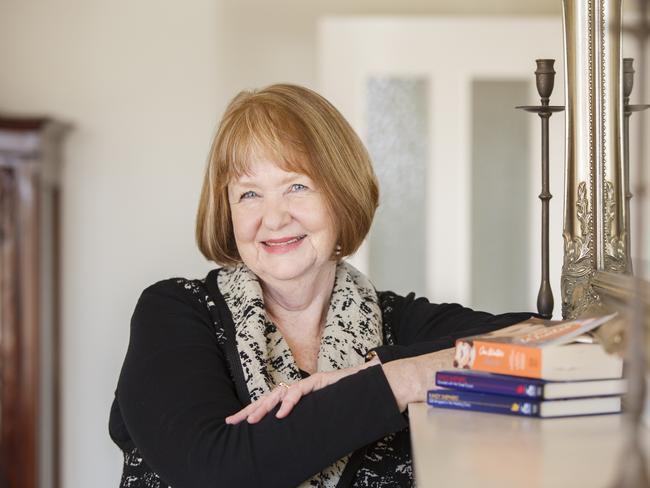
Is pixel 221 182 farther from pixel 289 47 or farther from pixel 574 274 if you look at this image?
pixel 289 47

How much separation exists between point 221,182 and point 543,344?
2.43 feet

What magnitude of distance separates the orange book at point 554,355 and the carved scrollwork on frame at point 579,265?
324 mm

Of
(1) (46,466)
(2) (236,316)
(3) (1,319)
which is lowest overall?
(1) (46,466)

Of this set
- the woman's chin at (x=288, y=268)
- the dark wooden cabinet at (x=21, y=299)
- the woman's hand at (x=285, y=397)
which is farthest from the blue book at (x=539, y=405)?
the dark wooden cabinet at (x=21, y=299)

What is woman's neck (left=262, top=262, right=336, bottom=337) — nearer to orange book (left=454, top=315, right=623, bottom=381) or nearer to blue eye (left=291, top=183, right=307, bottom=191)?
blue eye (left=291, top=183, right=307, bottom=191)

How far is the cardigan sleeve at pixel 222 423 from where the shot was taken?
1258mm

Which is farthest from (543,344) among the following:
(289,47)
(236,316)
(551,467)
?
(289,47)

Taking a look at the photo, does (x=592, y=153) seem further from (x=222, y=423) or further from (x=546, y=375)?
(x=222, y=423)

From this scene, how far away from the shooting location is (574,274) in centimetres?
151

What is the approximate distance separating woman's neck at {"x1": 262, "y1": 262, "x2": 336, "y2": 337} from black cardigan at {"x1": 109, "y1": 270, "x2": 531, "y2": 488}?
105 millimetres

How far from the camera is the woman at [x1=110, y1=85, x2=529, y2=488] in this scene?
4.17 feet

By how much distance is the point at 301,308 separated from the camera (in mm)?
1730

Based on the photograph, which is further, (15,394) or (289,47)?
(289,47)

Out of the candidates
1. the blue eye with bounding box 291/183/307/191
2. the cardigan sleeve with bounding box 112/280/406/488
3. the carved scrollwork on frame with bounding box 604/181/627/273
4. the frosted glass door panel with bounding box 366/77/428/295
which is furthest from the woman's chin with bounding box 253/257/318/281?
the frosted glass door panel with bounding box 366/77/428/295
